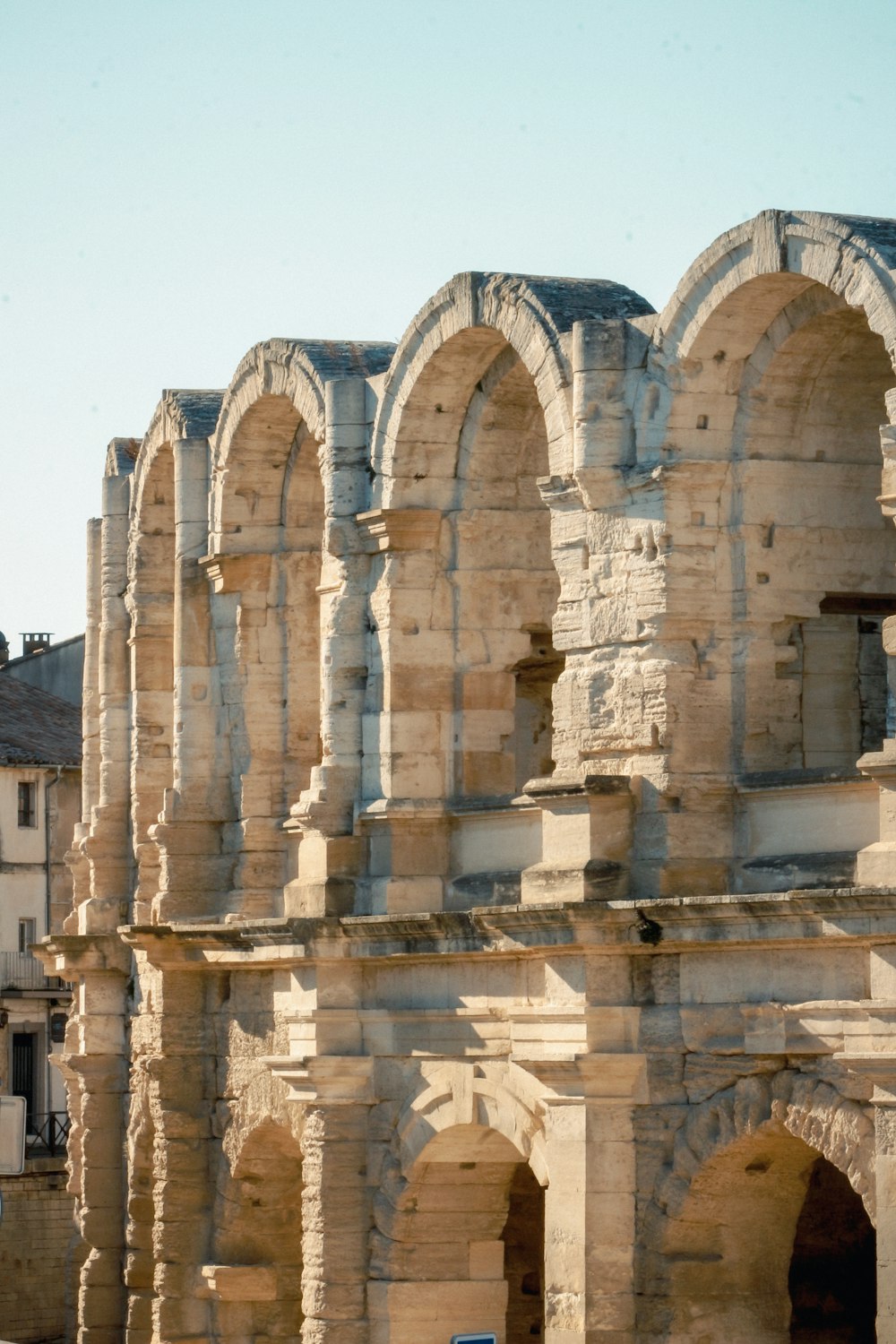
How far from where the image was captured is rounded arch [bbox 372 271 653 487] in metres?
21.1

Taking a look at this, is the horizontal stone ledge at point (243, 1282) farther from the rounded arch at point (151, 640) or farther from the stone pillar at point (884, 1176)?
the stone pillar at point (884, 1176)

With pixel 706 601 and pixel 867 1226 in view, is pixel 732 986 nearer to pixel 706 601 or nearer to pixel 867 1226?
pixel 706 601

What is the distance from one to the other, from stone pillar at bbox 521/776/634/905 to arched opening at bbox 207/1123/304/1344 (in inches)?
213

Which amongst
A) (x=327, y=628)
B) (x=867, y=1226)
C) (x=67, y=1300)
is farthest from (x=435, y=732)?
(x=67, y=1300)

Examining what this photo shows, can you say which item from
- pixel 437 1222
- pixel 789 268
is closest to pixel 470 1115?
pixel 437 1222

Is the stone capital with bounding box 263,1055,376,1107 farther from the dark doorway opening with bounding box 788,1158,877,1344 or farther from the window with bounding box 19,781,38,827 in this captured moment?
the window with bounding box 19,781,38,827

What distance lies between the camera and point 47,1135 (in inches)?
1743

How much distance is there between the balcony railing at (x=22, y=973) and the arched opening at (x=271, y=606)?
64.9ft

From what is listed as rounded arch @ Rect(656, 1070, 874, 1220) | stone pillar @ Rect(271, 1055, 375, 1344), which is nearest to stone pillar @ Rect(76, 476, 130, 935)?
stone pillar @ Rect(271, 1055, 375, 1344)

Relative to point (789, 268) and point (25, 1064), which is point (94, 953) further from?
point (25, 1064)

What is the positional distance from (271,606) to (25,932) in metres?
20.6

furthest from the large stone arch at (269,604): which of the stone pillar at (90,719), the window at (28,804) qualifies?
the window at (28,804)

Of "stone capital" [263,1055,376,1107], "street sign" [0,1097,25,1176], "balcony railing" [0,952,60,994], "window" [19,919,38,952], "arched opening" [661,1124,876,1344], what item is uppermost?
"window" [19,919,38,952]

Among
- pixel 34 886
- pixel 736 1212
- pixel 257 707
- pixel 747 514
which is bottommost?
pixel 736 1212
